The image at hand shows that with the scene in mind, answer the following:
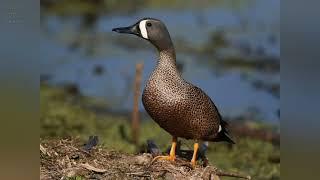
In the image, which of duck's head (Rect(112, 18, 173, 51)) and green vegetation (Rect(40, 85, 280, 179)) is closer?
duck's head (Rect(112, 18, 173, 51))

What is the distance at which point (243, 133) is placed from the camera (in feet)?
14.0

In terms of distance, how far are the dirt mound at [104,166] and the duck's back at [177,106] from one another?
172 mm

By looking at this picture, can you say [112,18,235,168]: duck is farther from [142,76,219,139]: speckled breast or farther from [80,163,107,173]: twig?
[80,163,107,173]: twig

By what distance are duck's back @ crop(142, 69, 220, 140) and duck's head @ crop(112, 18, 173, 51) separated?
5.2 inches

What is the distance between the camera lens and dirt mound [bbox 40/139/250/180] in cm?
298

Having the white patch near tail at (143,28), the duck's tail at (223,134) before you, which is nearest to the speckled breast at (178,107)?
the duck's tail at (223,134)

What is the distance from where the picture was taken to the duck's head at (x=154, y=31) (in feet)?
9.77

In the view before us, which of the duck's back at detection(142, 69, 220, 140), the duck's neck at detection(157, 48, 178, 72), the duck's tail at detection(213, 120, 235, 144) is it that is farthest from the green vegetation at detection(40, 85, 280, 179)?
the duck's neck at detection(157, 48, 178, 72)

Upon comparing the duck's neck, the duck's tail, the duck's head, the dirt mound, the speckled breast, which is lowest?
the dirt mound

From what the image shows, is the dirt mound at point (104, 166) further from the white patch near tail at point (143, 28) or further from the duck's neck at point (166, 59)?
the white patch near tail at point (143, 28)

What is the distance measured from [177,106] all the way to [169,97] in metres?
0.06

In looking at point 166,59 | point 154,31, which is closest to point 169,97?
point 166,59
